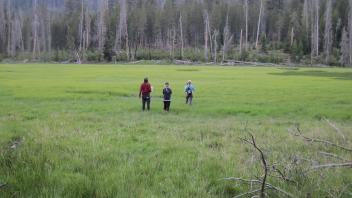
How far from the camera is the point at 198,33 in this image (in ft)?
407

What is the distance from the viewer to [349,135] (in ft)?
46.3

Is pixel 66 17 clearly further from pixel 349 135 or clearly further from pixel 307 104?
pixel 349 135

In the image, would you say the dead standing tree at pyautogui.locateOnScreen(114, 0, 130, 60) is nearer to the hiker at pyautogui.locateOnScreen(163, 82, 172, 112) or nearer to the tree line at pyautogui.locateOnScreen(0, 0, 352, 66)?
the tree line at pyautogui.locateOnScreen(0, 0, 352, 66)

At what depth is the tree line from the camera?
97.8m

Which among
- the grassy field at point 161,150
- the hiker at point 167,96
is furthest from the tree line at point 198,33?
the grassy field at point 161,150

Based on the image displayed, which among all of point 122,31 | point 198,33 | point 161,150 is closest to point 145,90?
point 161,150

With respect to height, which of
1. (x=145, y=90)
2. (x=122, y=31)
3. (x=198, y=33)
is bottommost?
(x=145, y=90)

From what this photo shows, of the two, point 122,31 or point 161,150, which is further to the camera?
point 122,31

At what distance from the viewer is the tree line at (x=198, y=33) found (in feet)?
321

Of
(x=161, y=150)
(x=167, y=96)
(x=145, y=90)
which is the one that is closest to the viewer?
(x=161, y=150)

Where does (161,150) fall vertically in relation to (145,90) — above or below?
below

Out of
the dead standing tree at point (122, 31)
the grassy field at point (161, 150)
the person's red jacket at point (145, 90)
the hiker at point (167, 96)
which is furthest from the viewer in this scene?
the dead standing tree at point (122, 31)

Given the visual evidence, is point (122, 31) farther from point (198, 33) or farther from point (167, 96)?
point (167, 96)

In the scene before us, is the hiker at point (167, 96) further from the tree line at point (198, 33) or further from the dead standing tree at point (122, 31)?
the dead standing tree at point (122, 31)
